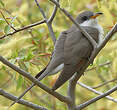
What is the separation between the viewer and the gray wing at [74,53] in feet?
9.14

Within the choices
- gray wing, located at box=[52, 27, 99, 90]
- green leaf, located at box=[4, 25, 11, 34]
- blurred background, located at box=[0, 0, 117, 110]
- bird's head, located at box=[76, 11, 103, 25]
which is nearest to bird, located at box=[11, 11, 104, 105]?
gray wing, located at box=[52, 27, 99, 90]

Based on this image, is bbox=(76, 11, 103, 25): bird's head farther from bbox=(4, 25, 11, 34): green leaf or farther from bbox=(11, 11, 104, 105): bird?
bbox=(4, 25, 11, 34): green leaf

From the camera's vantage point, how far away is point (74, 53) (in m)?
3.01

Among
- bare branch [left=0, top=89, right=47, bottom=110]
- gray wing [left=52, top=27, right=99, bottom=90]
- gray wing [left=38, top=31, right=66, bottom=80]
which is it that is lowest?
gray wing [left=52, top=27, right=99, bottom=90]

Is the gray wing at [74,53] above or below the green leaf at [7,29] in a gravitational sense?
below

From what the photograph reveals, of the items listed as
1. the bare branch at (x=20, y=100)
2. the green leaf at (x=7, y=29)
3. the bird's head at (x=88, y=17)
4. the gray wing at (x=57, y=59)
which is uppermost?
the green leaf at (x=7, y=29)

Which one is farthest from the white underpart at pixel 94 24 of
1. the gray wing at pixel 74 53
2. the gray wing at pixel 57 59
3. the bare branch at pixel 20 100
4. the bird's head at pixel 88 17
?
the bare branch at pixel 20 100

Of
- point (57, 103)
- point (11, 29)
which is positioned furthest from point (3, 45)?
point (57, 103)

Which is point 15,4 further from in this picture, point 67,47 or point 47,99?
point 67,47

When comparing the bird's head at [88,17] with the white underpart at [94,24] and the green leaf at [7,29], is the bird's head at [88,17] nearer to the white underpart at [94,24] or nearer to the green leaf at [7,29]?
the white underpart at [94,24]

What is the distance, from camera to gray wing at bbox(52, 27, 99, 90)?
2785 millimetres

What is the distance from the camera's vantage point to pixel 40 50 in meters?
3.70

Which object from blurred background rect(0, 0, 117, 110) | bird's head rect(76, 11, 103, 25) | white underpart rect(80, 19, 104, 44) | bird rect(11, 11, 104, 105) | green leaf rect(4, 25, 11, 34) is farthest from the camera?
bird's head rect(76, 11, 103, 25)

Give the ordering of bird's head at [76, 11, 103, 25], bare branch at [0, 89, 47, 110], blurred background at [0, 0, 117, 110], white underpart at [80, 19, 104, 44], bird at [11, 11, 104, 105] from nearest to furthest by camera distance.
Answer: bare branch at [0, 89, 47, 110] → bird at [11, 11, 104, 105] → blurred background at [0, 0, 117, 110] → white underpart at [80, 19, 104, 44] → bird's head at [76, 11, 103, 25]
